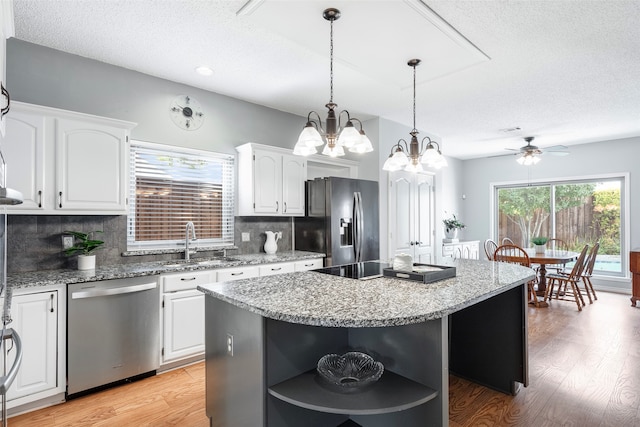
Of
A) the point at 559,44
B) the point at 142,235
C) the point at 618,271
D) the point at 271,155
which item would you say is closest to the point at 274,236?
the point at 271,155

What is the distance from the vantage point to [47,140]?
251 cm

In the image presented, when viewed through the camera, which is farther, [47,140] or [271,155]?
[271,155]

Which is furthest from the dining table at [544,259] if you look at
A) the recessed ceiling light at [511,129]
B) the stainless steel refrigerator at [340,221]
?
the stainless steel refrigerator at [340,221]

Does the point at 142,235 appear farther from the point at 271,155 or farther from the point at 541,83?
the point at 541,83

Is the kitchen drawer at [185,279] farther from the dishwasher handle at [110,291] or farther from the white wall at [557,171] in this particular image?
the white wall at [557,171]

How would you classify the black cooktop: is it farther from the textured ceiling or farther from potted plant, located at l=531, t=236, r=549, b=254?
potted plant, located at l=531, t=236, r=549, b=254

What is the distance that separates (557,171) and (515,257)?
2.61m

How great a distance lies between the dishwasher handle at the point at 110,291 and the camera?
241cm

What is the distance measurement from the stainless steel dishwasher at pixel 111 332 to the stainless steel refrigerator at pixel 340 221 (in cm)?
189

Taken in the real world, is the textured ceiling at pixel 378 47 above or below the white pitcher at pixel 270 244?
above

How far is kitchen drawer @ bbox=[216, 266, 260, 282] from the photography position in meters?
3.14

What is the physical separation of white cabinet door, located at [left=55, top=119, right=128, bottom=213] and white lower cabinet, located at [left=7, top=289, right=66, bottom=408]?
718mm

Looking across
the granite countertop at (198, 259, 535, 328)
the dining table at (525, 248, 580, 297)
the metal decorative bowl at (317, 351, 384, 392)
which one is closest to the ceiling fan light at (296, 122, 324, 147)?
the granite countertop at (198, 259, 535, 328)

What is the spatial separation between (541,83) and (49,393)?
4941 millimetres
